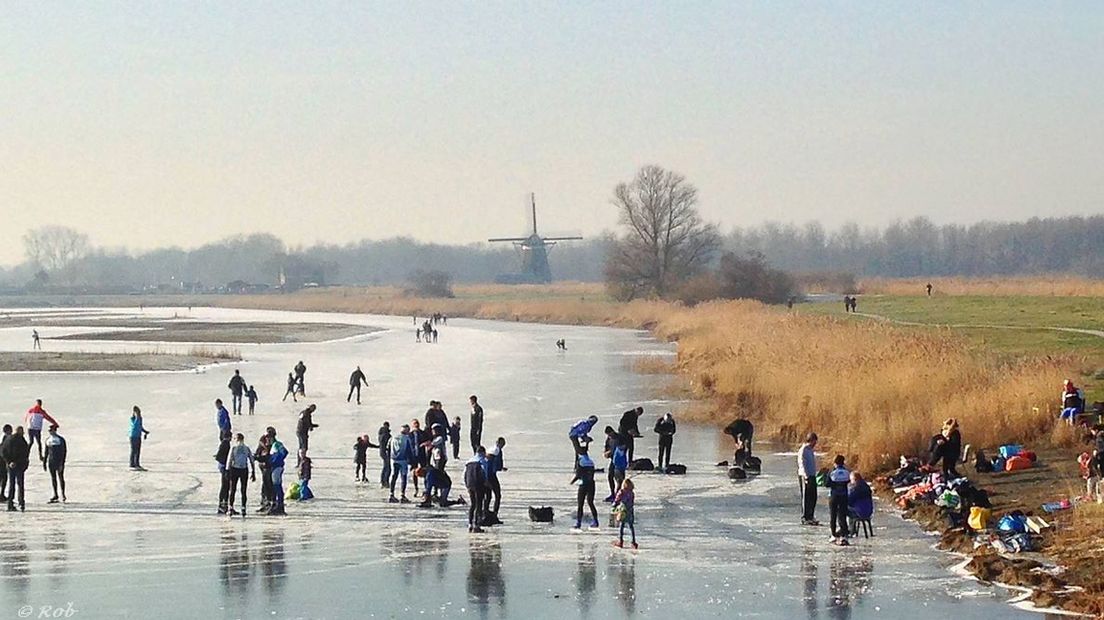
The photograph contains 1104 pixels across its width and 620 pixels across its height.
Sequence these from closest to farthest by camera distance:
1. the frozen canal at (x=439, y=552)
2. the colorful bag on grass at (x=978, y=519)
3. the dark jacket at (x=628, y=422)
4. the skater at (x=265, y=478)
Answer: the frozen canal at (x=439, y=552)
the colorful bag on grass at (x=978, y=519)
the skater at (x=265, y=478)
the dark jacket at (x=628, y=422)

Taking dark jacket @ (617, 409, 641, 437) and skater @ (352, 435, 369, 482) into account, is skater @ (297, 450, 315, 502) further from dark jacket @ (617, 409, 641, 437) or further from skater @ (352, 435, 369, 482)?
dark jacket @ (617, 409, 641, 437)

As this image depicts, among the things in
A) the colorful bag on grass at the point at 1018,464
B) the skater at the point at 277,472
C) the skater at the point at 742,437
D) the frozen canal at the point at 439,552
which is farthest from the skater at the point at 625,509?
the colorful bag on grass at the point at 1018,464

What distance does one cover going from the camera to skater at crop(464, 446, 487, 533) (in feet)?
65.0

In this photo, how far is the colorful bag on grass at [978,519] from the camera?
1928cm

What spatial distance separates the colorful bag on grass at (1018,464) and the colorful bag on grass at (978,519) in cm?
385

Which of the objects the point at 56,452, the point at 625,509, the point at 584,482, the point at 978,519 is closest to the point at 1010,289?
the point at 978,519

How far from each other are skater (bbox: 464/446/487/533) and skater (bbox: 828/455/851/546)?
17.2 feet

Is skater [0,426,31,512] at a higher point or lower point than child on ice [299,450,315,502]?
higher

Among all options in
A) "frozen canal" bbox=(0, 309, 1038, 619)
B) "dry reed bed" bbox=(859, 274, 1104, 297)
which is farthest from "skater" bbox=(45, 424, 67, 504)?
"dry reed bed" bbox=(859, 274, 1104, 297)

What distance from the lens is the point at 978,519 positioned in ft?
63.6

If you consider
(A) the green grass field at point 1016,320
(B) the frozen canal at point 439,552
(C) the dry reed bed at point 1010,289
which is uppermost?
(C) the dry reed bed at point 1010,289

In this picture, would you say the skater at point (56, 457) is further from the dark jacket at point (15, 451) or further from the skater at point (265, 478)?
the skater at point (265, 478)

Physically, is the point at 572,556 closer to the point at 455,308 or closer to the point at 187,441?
the point at 187,441

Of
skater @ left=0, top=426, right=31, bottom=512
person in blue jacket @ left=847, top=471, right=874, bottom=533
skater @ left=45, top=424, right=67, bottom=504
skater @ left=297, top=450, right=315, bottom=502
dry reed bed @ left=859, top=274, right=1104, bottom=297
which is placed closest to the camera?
person in blue jacket @ left=847, top=471, right=874, bottom=533
